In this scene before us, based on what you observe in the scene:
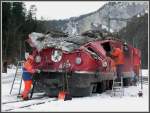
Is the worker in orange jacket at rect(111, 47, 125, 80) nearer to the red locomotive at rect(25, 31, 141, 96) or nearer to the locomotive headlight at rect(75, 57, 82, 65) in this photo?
the red locomotive at rect(25, 31, 141, 96)

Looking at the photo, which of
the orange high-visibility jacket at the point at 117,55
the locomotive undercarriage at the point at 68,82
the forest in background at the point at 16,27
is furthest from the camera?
the forest in background at the point at 16,27

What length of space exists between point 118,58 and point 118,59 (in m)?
0.06

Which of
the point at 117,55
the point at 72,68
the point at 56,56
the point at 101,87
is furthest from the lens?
the point at 117,55

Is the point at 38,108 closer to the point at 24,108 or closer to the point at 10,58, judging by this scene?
the point at 24,108

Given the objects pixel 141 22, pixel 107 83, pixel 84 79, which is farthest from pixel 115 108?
pixel 141 22

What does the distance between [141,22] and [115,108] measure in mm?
98021

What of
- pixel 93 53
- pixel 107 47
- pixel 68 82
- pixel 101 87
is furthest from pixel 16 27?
pixel 68 82

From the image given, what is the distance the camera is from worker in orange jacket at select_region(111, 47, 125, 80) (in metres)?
16.9

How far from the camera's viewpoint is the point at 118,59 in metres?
17.4

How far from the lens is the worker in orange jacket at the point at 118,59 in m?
16.9

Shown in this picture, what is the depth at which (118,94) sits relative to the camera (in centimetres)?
1606

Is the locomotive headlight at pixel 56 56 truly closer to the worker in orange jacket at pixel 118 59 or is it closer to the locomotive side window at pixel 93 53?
the locomotive side window at pixel 93 53

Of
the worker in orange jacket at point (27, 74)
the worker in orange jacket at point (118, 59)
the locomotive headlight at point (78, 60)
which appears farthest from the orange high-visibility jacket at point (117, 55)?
the worker in orange jacket at point (27, 74)

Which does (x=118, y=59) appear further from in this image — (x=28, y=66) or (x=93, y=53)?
(x=28, y=66)
